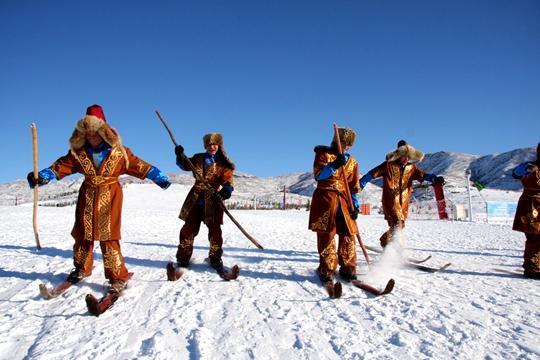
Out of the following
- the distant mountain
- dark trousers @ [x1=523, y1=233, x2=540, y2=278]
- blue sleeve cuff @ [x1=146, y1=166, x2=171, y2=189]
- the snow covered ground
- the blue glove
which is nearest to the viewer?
the snow covered ground

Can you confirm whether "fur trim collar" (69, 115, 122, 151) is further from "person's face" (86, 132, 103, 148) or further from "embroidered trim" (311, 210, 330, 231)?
"embroidered trim" (311, 210, 330, 231)

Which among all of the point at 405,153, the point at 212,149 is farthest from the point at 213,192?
the point at 405,153

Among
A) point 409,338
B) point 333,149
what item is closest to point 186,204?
point 333,149

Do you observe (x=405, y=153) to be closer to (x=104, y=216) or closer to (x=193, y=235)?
(x=193, y=235)

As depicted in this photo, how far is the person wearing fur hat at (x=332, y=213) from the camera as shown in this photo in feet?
12.8

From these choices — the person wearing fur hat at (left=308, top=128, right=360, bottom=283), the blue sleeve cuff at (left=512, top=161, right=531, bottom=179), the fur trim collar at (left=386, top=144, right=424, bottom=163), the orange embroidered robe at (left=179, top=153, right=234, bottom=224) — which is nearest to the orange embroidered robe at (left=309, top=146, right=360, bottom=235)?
the person wearing fur hat at (left=308, top=128, right=360, bottom=283)

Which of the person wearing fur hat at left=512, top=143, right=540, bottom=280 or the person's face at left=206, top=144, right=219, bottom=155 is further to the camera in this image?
the person's face at left=206, top=144, right=219, bottom=155

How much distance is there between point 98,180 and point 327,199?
2304 mm

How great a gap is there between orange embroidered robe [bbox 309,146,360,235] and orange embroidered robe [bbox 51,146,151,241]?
1.99 metres

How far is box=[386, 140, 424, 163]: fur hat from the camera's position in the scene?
5234 mm

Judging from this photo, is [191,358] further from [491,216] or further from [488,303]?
[491,216]

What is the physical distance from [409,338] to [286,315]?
3.07 ft

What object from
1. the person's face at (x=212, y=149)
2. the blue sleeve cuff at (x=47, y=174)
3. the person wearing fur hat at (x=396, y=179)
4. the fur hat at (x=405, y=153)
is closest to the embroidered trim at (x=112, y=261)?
the blue sleeve cuff at (x=47, y=174)

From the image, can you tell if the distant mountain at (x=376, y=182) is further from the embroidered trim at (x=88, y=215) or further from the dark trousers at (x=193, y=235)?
the embroidered trim at (x=88, y=215)
